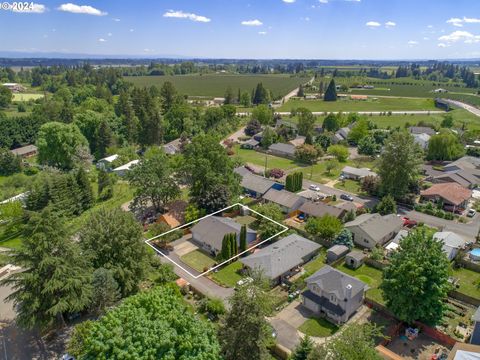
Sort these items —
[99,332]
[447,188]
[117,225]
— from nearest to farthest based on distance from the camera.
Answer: [99,332] < [117,225] < [447,188]

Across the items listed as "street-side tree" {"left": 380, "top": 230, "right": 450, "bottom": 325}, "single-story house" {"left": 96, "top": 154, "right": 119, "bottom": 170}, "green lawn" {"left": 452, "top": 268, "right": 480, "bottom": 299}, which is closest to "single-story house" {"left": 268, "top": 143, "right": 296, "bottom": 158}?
"single-story house" {"left": 96, "top": 154, "right": 119, "bottom": 170}

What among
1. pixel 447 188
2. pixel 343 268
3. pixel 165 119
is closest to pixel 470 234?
pixel 447 188

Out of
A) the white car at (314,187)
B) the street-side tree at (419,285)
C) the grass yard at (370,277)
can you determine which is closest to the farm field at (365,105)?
the white car at (314,187)

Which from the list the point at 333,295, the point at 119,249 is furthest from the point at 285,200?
the point at 119,249

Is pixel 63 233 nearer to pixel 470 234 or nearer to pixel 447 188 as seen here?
pixel 470 234

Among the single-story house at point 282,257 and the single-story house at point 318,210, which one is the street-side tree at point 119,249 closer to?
the single-story house at point 282,257

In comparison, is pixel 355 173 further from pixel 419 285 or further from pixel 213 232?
pixel 419 285

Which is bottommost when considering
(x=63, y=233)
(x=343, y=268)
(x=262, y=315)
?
(x=343, y=268)
